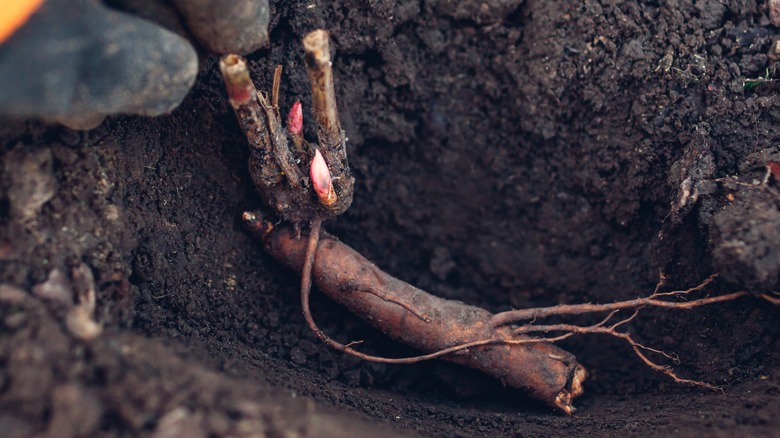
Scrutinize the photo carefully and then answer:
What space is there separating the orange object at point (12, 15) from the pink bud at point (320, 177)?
3.06 feet

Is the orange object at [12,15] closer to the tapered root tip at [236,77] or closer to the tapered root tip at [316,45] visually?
the tapered root tip at [236,77]

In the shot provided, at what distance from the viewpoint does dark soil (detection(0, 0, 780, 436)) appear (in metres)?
1.55

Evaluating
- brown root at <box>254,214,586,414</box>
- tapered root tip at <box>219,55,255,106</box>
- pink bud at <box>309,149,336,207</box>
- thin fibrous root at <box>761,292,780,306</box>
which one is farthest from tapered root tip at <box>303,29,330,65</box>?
thin fibrous root at <box>761,292,780,306</box>

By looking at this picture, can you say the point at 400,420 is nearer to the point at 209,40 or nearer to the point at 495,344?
the point at 495,344

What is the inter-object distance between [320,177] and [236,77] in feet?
1.50

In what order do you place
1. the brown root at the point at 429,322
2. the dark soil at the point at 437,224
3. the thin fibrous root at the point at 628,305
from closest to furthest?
1. the dark soil at the point at 437,224
2. the thin fibrous root at the point at 628,305
3. the brown root at the point at 429,322

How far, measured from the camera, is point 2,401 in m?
1.37

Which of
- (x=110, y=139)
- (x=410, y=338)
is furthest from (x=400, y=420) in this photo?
(x=110, y=139)

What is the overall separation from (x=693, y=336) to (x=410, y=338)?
3.50ft

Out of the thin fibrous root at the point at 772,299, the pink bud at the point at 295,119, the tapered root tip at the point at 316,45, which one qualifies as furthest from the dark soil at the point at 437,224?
the tapered root tip at the point at 316,45

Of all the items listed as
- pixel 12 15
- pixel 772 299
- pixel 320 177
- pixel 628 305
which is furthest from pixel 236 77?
pixel 772 299

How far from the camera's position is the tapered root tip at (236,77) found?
1744mm

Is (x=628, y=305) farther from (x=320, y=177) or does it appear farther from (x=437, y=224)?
(x=320, y=177)

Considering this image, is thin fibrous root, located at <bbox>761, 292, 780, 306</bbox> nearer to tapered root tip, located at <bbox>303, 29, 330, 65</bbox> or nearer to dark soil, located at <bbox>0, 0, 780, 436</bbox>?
dark soil, located at <bbox>0, 0, 780, 436</bbox>
